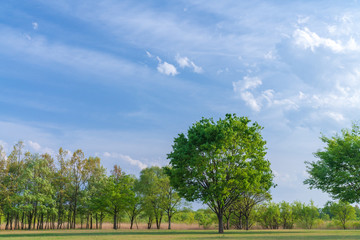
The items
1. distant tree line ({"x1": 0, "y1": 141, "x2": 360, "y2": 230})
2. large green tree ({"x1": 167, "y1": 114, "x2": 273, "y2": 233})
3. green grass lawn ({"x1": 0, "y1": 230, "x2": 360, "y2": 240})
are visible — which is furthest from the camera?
distant tree line ({"x1": 0, "y1": 141, "x2": 360, "y2": 230})

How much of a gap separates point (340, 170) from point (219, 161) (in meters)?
20.0

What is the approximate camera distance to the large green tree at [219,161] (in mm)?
48719

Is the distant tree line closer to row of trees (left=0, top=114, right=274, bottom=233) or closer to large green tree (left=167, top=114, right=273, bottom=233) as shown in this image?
row of trees (left=0, top=114, right=274, bottom=233)

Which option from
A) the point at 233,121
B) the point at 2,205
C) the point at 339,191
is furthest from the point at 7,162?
the point at 339,191

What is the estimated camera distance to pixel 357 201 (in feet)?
165

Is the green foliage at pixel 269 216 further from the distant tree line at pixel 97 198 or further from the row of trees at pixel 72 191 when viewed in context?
Answer: the row of trees at pixel 72 191

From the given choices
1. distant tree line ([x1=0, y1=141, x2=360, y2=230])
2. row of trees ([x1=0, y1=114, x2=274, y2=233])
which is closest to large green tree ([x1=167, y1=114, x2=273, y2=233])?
row of trees ([x1=0, y1=114, x2=274, y2=233])

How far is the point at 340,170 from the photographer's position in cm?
5072

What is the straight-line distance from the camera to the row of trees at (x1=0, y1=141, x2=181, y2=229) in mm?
73875

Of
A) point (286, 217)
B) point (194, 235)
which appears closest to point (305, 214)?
point (286, 217)

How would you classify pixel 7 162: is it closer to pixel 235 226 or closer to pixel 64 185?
pixel 64 185

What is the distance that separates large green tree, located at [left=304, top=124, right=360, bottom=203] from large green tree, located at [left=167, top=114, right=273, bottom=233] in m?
8.46

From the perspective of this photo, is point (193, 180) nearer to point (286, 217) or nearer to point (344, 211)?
point (286, 217)

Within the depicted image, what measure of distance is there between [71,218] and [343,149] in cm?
7649
